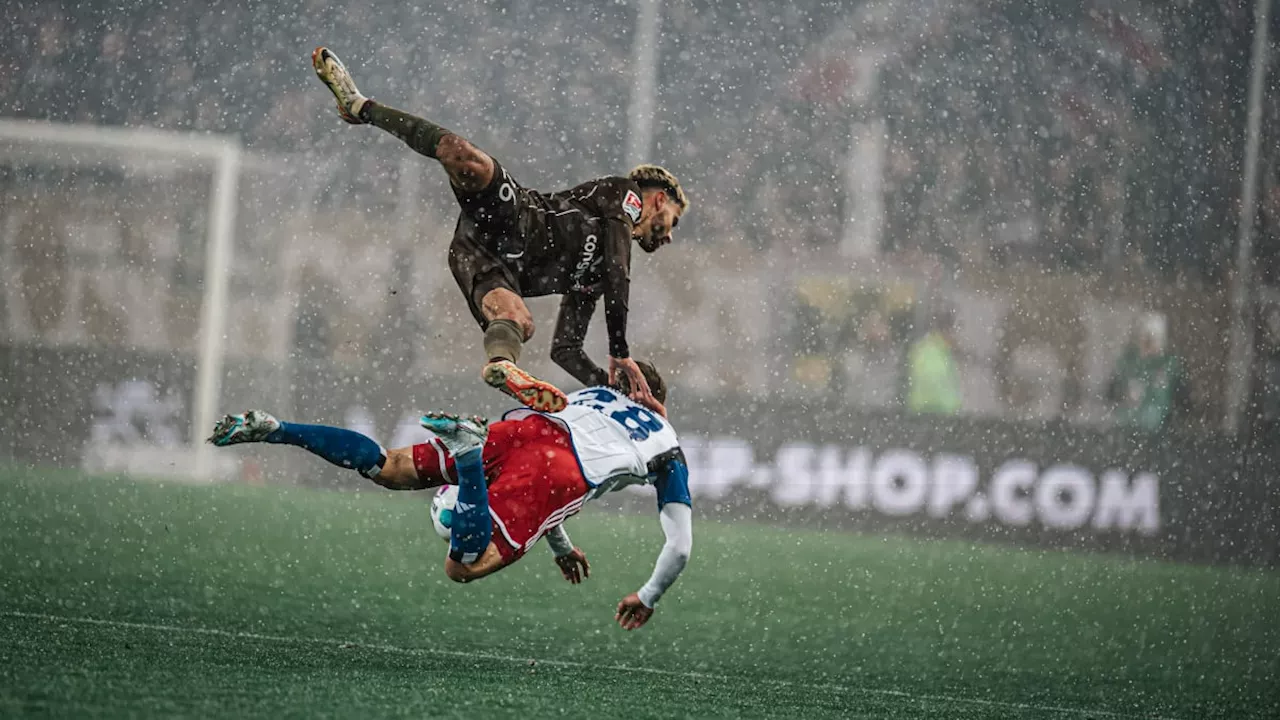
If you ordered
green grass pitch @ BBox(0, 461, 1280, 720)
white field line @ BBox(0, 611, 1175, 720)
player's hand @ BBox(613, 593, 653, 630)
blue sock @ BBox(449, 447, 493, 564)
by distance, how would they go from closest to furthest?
green grass pitch @ BBox(0, 461, 1280, 720) → blue sock @ BBox(449, 447, 493, 564) → player's hand @ BBox(613, 593, 653, 630) → white field line @ BBox(0, 611, 1175, 720)

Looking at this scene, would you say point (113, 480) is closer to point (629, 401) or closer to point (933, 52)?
point (629, 401)

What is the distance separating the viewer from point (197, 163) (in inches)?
519

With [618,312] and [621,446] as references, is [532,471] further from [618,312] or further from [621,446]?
[618,312]

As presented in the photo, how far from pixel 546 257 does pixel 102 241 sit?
8713 mm

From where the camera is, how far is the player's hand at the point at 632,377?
5.12 m

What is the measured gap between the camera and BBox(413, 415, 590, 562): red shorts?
470 cm

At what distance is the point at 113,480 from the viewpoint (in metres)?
10.7

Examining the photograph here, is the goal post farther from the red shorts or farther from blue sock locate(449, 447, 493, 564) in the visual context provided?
blue sock locate(449, 447, 493, 564)

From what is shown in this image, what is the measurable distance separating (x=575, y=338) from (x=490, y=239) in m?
0.58

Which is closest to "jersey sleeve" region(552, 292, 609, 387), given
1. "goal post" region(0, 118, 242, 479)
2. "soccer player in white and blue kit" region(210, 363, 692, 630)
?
"soccer player in white and blue kit" region(210, 363, 692, 630)

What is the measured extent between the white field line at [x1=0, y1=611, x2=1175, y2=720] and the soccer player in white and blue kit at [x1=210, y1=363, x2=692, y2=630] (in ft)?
1.27

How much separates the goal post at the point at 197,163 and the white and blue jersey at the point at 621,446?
8.02m

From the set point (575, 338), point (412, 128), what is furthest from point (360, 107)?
point (575, 338)

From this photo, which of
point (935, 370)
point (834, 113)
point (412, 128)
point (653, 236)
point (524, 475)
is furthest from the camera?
point (834, 113)
